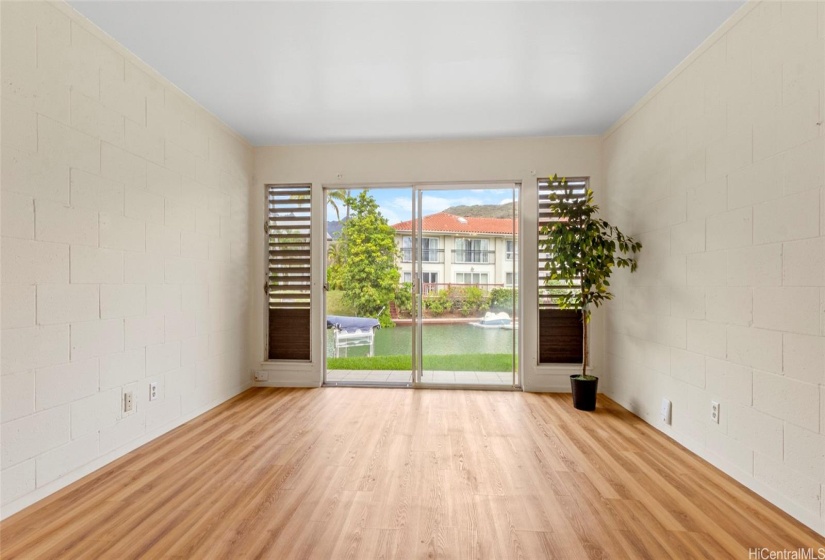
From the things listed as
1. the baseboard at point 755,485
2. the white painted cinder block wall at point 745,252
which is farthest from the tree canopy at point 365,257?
the baseboard at point 755,485

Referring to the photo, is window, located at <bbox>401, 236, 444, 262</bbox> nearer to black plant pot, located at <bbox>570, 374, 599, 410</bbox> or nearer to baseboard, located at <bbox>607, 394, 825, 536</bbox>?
black plant pot, located at <bbox>570, 374, 599, 410</bbox>

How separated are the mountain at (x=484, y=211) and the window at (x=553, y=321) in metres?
0.34

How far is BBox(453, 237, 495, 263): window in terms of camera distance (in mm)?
4227

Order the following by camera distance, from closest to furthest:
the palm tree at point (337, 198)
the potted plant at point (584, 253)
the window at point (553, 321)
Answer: the potted plant at point (584, 253)
the window at point (553, 321)
the palm tree at point (337, 198)

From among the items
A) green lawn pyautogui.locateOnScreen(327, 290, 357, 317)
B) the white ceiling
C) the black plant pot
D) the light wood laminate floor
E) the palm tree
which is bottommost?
the light wood laminate floor

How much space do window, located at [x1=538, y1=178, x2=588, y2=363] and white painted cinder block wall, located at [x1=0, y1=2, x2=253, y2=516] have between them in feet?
10.6

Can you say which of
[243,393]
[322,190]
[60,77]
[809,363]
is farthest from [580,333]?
[60,77]

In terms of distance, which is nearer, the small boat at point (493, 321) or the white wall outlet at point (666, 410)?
the white wall outlet at point (666, 410)

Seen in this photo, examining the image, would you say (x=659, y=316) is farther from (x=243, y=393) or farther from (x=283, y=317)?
(x=243, y=393)

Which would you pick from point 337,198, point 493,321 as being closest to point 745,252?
point 493,321

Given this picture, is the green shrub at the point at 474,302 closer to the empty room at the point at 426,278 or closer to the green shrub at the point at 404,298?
the empty room at the point at 426,278

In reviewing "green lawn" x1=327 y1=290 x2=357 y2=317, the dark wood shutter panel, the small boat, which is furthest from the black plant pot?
the dark wood shutter panel

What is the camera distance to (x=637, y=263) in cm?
325

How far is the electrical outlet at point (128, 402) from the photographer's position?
8.19 ft
